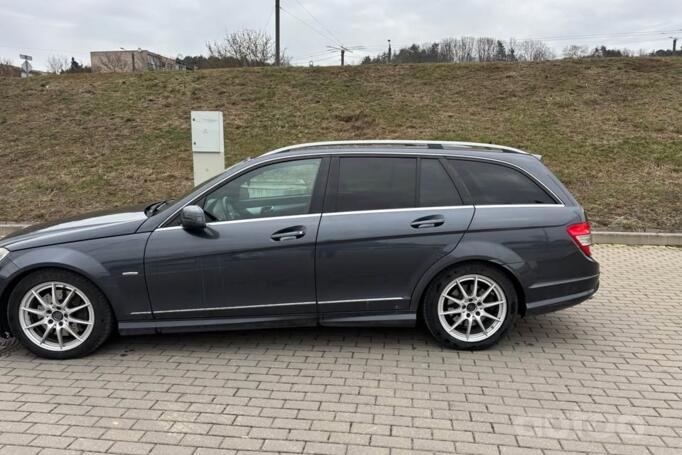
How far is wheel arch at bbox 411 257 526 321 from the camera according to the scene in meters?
4.04

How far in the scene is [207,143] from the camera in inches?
324

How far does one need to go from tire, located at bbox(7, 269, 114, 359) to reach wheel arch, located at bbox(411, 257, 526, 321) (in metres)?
2.34

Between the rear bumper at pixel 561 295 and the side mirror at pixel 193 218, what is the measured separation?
8.50ft

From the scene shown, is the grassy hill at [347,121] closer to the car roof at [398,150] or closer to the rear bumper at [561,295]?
the rear bumper at [561,295]

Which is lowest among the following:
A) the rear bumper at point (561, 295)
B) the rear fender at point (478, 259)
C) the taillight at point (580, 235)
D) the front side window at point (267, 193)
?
the rear bumper at point (561, 295)

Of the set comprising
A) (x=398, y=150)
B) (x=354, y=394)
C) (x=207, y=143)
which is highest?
(x=207, y=143)

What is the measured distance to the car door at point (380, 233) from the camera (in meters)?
3.99

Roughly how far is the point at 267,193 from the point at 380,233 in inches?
38.4

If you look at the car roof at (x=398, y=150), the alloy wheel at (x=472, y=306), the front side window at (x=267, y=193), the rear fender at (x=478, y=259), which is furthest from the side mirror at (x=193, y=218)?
the alloy wheel at (x=472, y=306)

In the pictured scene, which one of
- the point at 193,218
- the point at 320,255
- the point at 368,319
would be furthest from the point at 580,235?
the point at 193,218

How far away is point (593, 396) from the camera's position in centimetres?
347

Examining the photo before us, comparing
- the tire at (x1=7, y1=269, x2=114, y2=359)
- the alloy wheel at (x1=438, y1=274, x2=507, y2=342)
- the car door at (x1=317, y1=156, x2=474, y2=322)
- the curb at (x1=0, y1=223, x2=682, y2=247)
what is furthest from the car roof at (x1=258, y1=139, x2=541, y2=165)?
the curb at (x1=0, y1=223, x2=682, y2=247)

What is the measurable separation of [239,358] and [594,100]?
15.1 metres

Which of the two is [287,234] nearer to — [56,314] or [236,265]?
[236,265]
